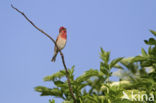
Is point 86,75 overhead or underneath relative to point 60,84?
overhead

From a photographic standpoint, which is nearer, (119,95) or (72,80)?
(119,95)

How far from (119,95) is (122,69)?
16.6 m

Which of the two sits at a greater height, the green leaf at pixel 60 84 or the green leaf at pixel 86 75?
the green leaf at pixel 86 75

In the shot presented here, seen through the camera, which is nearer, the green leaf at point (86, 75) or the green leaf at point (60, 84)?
the green leaf at point (60, 84)

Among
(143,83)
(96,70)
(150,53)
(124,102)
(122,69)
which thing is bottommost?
(124,102)

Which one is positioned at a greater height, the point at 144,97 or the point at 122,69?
the point at 122,69

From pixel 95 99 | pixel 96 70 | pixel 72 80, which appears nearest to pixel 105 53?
pixel 96 70

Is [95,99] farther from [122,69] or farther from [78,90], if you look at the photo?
[122,69]

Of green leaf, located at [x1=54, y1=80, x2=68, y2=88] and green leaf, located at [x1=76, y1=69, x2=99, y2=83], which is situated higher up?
green leaf, located at [x1=76, y1=69, x2=99, y2=83]

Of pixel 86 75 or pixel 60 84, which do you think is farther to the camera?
pixel 86 75

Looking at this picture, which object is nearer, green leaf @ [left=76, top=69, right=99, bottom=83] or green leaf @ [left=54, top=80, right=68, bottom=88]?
green leaf @ [left=54, top=80, right=68, bottom=88]

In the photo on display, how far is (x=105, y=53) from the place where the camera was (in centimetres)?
439

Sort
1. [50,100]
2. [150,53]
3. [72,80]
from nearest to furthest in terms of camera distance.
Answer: [50,100]
[72,80]
[150,53]

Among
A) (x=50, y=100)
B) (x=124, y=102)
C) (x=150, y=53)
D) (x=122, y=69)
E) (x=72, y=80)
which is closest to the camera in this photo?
(x=124, y=102)
